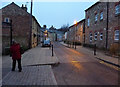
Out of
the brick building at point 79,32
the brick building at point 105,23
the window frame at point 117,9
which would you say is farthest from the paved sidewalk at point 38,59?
the brick building at point 79,32

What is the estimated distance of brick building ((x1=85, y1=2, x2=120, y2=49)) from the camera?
15.1m

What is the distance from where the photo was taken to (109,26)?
16562 mm

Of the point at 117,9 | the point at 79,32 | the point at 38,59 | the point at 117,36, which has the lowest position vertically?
the point at 38,59

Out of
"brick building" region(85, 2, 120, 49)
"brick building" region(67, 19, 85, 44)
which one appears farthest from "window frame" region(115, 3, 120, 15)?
"brick building" region(67, 19, 85, 44)

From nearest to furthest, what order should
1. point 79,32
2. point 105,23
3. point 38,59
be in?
point 38,59, point 105,23, point 79,32

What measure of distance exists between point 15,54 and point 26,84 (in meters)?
2.43

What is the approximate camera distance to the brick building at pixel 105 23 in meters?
15.1

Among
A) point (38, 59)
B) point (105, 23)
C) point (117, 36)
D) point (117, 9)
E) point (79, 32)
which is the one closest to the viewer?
point (38, 59)

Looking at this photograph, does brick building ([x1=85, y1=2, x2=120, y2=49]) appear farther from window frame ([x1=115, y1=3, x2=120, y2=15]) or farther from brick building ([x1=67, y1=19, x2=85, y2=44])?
brick building ([x1=67, y1=19, x2=85, y2=44])

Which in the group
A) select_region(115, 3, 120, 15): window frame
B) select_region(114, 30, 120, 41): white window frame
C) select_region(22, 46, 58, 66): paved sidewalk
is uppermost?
select_region(115, 3, 120, 15): window frame

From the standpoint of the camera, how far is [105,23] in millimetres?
17641

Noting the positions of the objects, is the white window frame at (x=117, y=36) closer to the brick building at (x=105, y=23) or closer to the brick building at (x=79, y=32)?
the brick building at (x=105, y=23)

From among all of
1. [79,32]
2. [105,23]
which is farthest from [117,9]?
[79,32]

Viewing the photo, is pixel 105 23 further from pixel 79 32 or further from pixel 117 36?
pixel 79 32
